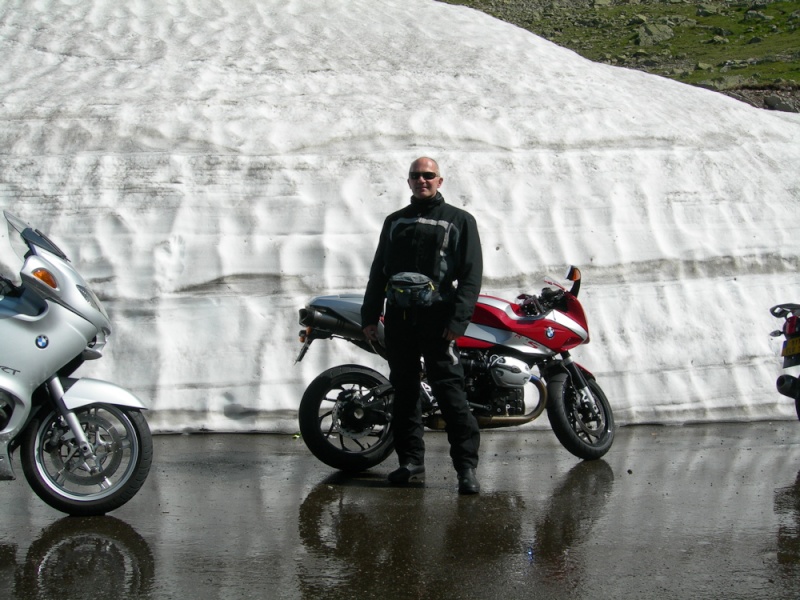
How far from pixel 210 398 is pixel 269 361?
565 mm

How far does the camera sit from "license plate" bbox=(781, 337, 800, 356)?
741 centimetres

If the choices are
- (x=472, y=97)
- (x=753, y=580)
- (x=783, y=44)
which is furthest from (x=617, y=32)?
(x=753, y=580)

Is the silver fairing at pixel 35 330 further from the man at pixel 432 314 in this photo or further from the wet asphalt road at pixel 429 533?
the man at pixel 432 314

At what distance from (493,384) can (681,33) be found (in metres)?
59.1

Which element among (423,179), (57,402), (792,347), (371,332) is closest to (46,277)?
(57,402)

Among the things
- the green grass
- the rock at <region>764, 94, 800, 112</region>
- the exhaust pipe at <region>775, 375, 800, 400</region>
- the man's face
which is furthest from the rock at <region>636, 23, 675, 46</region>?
the man's face

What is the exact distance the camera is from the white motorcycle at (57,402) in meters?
5.06

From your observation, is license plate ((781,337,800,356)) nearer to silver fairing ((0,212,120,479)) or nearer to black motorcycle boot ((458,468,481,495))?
black motorcycle boot ((458,468,481,495))

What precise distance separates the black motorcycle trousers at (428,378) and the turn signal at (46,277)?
6.02ft

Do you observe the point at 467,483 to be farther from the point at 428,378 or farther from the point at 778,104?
the point at 778,104

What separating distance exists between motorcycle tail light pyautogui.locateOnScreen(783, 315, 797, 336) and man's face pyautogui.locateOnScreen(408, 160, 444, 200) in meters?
3.20

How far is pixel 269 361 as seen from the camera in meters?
8.45

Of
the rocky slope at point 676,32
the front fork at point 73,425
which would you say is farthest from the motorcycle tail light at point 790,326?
the rocky slope at point 676,32

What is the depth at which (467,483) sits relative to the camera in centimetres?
572
